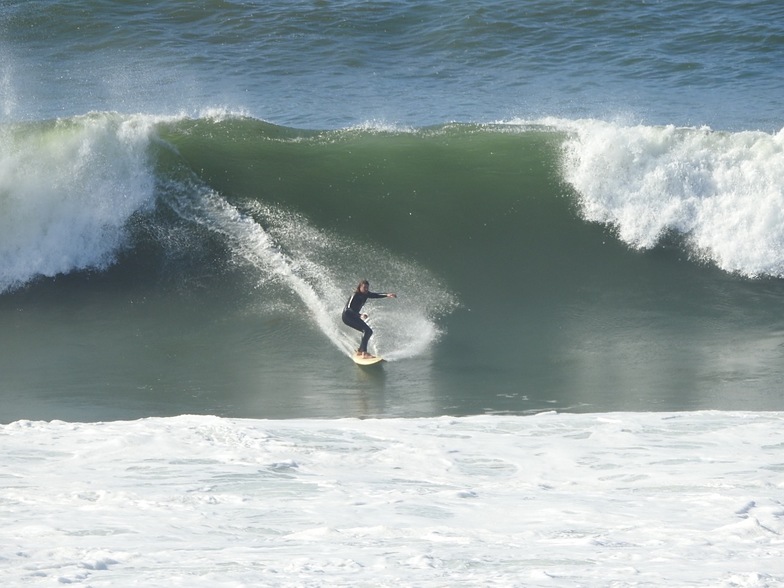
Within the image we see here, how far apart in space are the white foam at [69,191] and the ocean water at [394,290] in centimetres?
5

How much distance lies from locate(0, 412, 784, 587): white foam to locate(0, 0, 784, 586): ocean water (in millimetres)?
31

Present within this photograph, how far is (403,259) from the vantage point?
13.3 m

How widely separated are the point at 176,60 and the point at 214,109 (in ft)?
13.5

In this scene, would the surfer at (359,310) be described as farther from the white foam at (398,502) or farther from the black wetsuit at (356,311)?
the white foam at (398,502)

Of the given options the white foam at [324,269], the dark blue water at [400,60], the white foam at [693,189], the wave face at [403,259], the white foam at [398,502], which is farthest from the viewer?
the dark blue water at [400,60]

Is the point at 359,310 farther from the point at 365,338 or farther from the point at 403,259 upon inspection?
the point at 403,259

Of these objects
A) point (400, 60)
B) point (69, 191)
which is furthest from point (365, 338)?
point (400, 60)

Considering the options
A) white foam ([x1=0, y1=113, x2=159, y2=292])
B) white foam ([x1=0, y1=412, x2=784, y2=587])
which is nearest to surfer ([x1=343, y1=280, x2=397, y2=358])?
white foam ([x1=0, y1=412, x2=784, y2=587])

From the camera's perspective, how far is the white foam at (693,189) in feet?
43.4

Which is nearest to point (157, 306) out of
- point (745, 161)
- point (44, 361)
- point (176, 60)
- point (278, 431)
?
point (44, 361)

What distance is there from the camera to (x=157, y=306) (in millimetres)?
12430

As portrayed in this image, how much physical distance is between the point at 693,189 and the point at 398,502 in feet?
28.0

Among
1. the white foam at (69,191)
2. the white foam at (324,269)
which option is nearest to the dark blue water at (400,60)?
the white foam at (69,191)

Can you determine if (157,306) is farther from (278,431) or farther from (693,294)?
(693,294)
